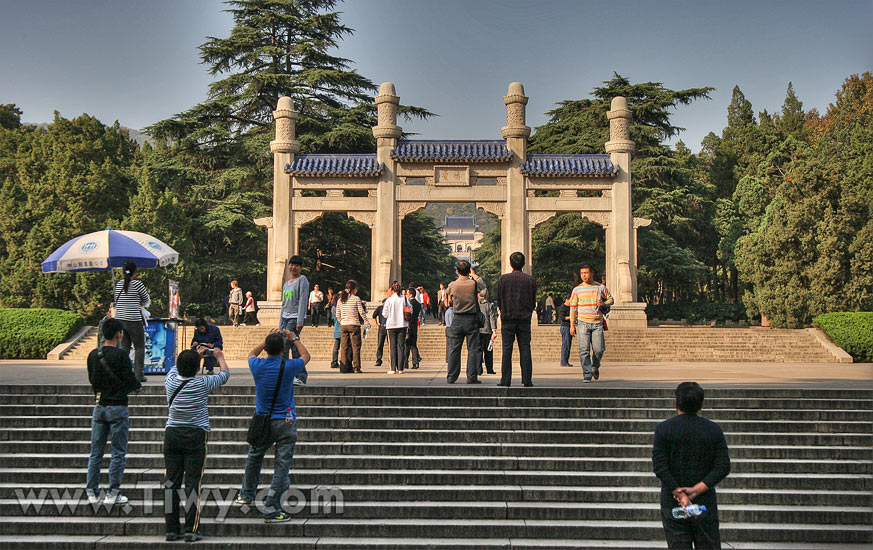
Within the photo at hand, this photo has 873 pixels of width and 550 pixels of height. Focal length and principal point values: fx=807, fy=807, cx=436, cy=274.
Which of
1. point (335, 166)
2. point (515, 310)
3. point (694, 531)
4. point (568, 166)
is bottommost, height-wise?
point (694, 531)

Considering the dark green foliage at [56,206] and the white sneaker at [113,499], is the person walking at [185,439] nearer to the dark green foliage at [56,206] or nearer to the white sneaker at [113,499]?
the white sneaker at [113,499]

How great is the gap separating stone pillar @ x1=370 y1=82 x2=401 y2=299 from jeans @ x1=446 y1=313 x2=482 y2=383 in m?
14.2

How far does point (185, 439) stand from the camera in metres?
6.73

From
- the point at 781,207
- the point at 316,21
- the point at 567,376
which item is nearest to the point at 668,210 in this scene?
the point at 781,207

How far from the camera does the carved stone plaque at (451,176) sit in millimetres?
25578

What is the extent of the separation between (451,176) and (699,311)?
16.0 metres

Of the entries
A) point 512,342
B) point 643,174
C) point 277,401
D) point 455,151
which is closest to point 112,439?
point 277,401

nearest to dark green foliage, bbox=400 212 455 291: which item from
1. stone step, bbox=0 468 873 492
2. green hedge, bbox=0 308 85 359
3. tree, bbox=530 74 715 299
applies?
tree, bbox=530 74 715 299

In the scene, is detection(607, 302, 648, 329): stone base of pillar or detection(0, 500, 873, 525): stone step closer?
detection(0, 500, 873, 525): stone step

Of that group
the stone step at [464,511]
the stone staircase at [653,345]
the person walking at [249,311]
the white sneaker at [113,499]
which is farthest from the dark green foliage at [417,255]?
the white sneaker at [113,499]

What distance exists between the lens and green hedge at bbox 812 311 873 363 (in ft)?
67.8

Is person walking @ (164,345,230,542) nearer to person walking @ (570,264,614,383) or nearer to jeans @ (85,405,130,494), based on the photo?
jeans @ (85,405,130,494)

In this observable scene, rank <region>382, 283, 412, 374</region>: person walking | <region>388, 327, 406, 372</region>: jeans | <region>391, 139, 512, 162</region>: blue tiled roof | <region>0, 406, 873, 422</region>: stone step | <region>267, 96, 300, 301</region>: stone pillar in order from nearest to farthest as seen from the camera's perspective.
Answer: <region>0, 406, 873, 422</region>: stone step < <region>382, 283, 412, 374</region>: person walking < <region>388, 327, 406, 372</region>: jeans < <region>391, 139, 512, 162</region>: blue tiled roof < <region>267, 96, 300, 301</region>: stone pillar

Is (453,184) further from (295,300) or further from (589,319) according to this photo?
(295,300)
